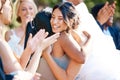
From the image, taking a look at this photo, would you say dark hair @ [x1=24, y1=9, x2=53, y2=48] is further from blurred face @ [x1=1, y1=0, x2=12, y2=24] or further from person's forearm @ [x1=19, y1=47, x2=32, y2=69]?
blurred face @ [x1=1, y1=0, x2=12, y2=24]

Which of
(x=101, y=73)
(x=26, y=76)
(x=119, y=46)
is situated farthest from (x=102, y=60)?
(x=119, y=46)

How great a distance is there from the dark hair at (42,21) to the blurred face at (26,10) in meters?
1.26

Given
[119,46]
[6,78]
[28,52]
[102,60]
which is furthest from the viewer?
[119,46]

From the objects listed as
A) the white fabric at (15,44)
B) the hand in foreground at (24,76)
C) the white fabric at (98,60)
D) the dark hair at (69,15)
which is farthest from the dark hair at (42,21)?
the white fabric at (15,44)

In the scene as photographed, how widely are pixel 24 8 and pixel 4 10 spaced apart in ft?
2.43

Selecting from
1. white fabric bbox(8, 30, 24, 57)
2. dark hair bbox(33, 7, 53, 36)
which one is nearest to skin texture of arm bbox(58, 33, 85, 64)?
dark hair bbox(33, 7, 53, 36)

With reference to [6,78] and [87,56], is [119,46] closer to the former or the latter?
[87,56]

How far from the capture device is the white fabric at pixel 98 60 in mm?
3711

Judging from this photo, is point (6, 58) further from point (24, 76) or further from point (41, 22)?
point (41, 22)

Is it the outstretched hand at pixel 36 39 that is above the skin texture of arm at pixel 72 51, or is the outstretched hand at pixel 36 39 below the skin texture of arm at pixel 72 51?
above

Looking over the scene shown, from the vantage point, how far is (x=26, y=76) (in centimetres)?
305

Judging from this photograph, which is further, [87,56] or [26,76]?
[87,56]

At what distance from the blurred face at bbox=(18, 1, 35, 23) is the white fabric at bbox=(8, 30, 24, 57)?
0.64ft

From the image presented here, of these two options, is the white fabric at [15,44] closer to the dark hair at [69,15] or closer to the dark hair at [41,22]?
the dark hair at [41,22]
